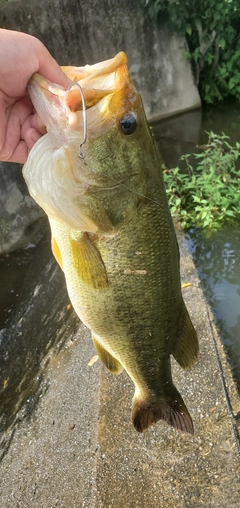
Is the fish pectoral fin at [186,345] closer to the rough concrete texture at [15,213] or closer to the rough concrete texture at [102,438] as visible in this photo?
the rough concrete texture at [102,438]

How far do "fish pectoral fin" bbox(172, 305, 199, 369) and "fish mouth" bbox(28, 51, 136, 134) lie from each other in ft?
3.33

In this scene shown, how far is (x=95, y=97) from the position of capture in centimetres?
129

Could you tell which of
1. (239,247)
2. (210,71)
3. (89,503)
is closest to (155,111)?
(210,71)

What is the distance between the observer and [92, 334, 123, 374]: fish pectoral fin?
6.61 feet

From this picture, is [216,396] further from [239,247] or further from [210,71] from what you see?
[210,71]

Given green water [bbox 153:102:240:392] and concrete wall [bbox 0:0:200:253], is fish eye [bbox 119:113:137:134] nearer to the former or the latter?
green water [bbox 153:102:240:392]

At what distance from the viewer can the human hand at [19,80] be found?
4.81 feet

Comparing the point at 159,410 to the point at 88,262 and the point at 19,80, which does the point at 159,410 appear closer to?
the point at 88,262

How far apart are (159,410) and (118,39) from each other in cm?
872

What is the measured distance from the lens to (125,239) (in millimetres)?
1543

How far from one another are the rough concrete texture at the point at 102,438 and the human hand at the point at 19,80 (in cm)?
183

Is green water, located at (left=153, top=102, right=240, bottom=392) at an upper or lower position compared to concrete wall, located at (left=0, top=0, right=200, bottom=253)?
lower

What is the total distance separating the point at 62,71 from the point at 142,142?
442mm

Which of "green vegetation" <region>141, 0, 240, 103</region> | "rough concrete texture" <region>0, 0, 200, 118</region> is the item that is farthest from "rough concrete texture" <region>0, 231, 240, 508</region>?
"green vegetation" <region>141, 0, 240, 103</region>
